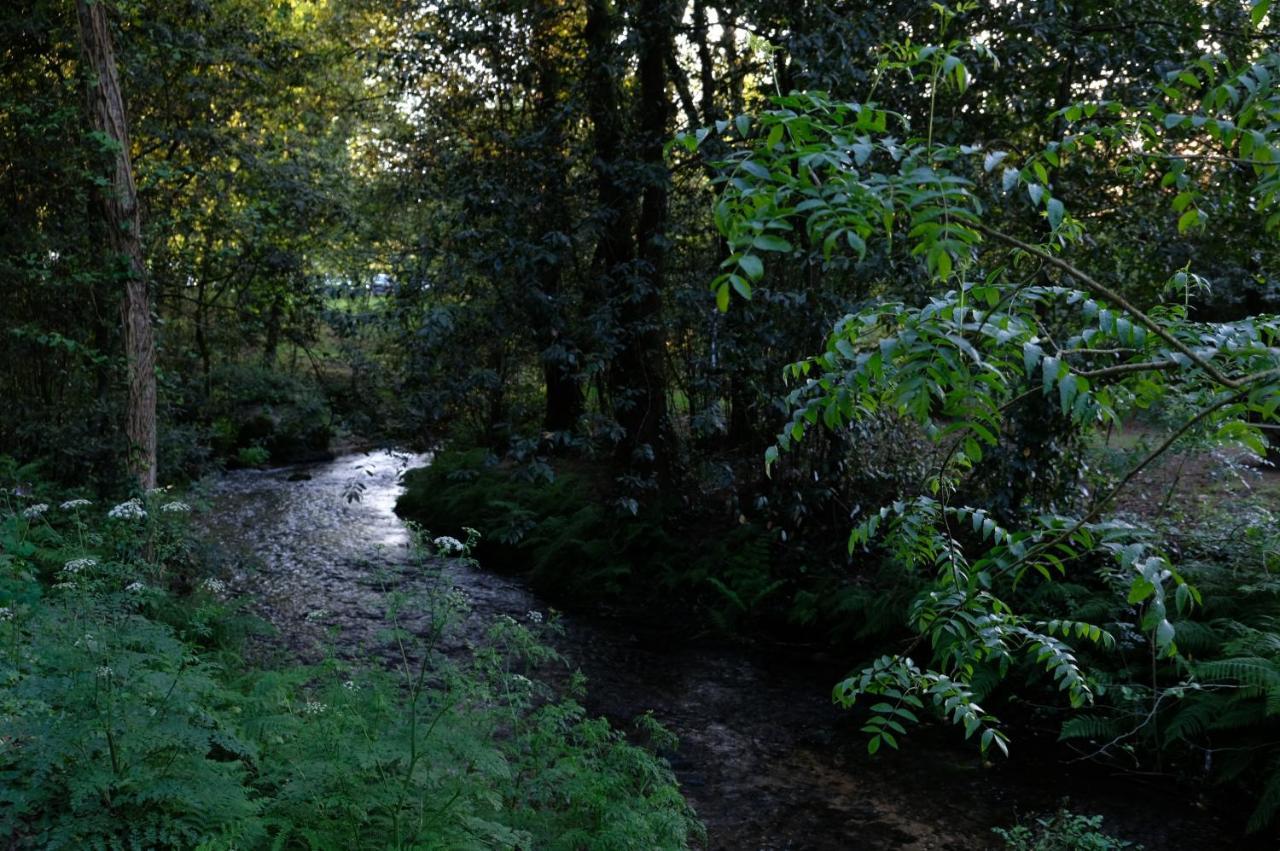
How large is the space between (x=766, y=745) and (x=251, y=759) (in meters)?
4.45

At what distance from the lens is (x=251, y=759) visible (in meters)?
4.28

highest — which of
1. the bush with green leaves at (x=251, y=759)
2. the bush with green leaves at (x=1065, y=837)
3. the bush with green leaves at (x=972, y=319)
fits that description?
the bush with green leaves at (x=972, y=319)

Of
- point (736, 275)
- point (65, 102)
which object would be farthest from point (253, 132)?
point (736, 275)

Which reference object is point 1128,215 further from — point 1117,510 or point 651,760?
point 651,760

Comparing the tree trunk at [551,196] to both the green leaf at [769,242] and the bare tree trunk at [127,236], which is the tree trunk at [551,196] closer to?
the bare tree trunk at [127,236]

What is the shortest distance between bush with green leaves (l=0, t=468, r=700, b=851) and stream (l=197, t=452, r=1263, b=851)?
0.85 meters

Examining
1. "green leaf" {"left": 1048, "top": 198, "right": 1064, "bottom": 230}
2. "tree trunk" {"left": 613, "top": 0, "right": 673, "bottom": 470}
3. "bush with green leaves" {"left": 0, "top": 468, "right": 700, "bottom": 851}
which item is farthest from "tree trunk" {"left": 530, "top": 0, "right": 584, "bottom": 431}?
"green leaf" {"left": 1048, "top": 198, "right": 1064, "bottom": 230}

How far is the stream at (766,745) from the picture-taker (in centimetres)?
620

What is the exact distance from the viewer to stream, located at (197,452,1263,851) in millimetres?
6203

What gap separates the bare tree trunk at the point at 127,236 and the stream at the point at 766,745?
209 centimetres

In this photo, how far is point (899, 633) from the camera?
8.94m

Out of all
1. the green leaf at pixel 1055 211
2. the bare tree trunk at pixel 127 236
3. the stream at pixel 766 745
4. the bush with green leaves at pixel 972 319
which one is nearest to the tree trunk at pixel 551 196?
the stream at pixel 766 745

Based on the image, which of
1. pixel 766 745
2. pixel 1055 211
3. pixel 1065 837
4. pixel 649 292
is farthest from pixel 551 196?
pixel 1055 211

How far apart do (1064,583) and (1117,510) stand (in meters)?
2.17
